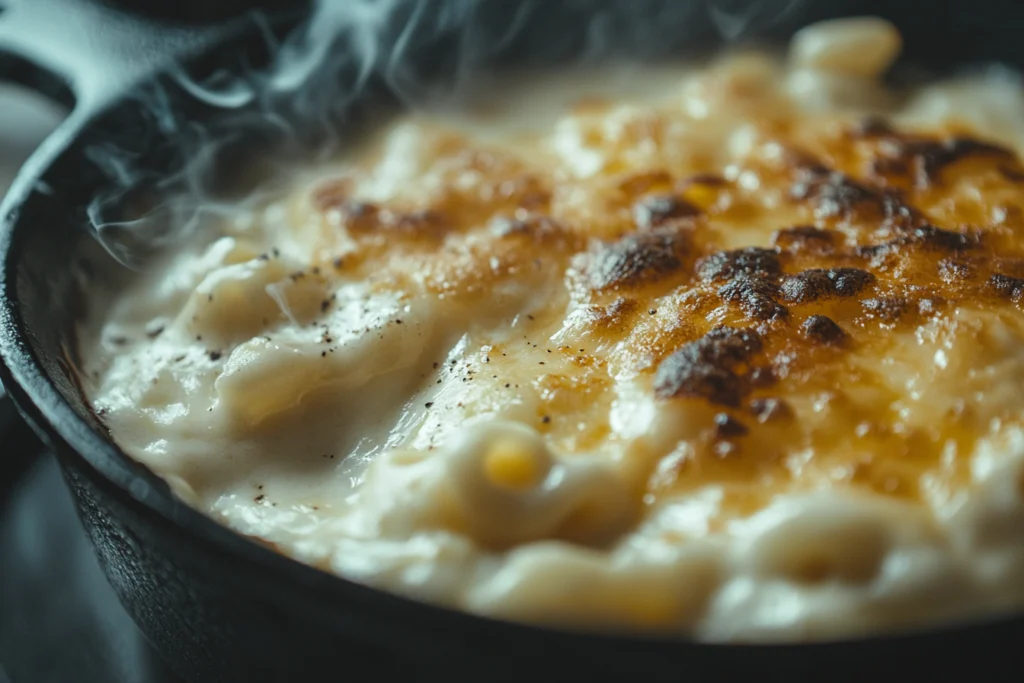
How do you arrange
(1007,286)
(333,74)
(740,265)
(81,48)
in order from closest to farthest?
(1007,286), (740,265), (81,48), (333,74)

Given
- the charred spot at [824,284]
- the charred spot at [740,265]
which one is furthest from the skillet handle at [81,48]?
the charred spot at [824,284]

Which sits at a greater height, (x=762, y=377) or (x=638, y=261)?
(x=638, y=261)

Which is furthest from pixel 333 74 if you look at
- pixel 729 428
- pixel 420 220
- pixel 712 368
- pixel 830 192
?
pixel 729 428

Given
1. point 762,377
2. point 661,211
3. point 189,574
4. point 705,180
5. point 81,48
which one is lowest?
point 189,574

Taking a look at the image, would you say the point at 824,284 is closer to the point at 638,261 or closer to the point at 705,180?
the point at 638,261

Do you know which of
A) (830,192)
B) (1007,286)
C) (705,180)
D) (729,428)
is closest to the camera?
(729,428)

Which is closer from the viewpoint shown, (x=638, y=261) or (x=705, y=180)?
(x=638, y=261)

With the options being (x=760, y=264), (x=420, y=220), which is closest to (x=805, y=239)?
(x=760, y=264)

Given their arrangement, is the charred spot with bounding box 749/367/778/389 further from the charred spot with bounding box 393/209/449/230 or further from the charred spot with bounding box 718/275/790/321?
the charred spot with bounding box 393/209/449/230
